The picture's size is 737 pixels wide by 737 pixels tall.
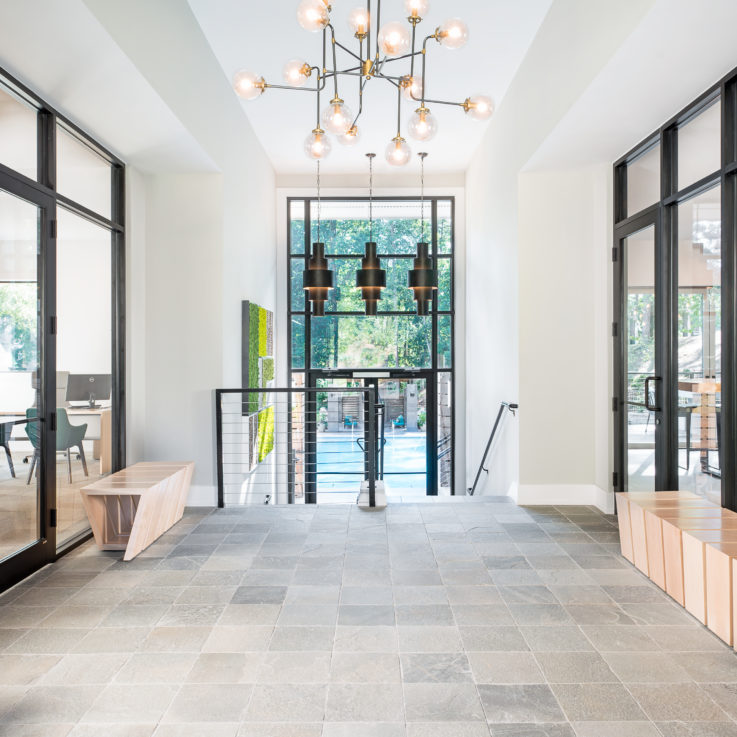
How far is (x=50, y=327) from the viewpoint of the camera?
10.9 feet

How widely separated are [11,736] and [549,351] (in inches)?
156

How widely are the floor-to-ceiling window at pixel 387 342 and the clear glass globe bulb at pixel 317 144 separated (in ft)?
13.2

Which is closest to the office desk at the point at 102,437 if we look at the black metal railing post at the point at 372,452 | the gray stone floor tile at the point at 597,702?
the black metal railing post at the point at 372,452

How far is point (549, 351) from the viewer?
184 inches

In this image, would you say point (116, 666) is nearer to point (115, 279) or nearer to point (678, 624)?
point (678, 624)

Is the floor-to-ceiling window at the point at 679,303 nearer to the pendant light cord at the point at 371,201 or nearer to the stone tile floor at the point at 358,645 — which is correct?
the stone tile floor at the point at 358,645

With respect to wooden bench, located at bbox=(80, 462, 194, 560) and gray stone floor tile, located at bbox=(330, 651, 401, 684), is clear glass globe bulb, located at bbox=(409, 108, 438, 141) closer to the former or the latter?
gray stone floor tile, located at bbox=(330, 651, 401, 684)

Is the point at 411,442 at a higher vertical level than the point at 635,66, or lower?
lower

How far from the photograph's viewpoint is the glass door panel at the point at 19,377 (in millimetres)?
2947

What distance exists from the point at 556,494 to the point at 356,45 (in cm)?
358

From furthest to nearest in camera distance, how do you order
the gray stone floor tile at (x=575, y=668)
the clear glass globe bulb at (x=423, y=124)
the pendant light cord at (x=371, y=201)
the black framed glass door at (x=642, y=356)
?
the pendant light cord at (x=371, y=201)
the black framed glass door at (x=642, y=356)
the clear glass globe bulb at (x=423, y=124)
the gray stone floor tile at (x=575, y=668)

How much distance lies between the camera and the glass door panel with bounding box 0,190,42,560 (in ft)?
9.67

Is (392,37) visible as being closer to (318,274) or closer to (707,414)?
(707,414)

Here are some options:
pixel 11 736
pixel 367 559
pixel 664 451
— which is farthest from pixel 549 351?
pixel 11 736
